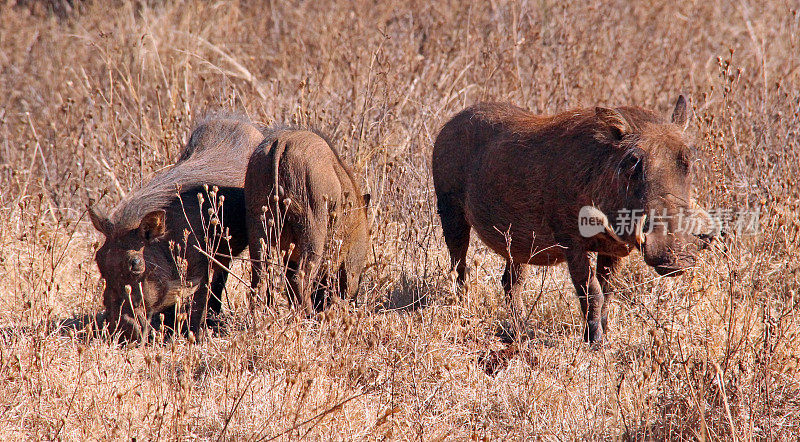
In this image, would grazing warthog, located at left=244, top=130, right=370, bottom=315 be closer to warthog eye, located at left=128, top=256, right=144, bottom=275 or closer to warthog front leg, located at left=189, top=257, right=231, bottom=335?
warthog front leg, located at left=189, top=257, right=231, bottom=335

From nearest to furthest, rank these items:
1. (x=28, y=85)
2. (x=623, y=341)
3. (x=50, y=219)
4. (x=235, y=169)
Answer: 1. (x=623, y=341)
2. (x=235, y=169)
3. (x=50, y=219)
4. (x=28, y=85)

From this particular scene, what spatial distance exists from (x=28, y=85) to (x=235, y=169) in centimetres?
556

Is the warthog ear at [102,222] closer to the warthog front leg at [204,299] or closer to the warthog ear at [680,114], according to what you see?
the warthog front leg at [204,299]

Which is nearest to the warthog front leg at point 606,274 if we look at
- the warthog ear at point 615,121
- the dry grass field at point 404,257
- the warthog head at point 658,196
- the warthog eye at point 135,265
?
the dry grass field at point 404,257

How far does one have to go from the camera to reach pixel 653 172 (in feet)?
11.3

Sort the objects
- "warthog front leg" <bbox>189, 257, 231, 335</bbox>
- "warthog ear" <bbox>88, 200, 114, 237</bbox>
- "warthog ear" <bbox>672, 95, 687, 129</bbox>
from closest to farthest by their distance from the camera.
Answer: "warthog ear" <bbox>672, 95, 687, 129</bbox>, "warthog ear" <bbox>88, 200, 114, 237</bbox>, "warthog front leg" <bbox>189, 257, 231, 335</bbox>

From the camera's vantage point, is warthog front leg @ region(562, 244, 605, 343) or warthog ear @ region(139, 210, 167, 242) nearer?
warthog front leg @ region(562, 244, 605, 343)

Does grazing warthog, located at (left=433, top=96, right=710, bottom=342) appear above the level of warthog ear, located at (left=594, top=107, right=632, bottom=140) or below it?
below

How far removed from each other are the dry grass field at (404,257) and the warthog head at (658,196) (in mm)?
246

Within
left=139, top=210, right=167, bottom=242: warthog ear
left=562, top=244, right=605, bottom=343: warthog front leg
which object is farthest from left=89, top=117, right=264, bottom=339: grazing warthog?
left=562, top=244, right=605, bottom=343: warthog front leg

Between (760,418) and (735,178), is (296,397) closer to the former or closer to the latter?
(760,418)

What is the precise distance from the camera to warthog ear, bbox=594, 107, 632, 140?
3.61m

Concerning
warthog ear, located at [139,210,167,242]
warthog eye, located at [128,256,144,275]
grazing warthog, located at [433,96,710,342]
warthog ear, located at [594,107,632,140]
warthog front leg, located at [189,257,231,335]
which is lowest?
warthog front leg, located at [189,257,231,335]

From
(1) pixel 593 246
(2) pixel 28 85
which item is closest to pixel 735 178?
(1) pixel 593 246
